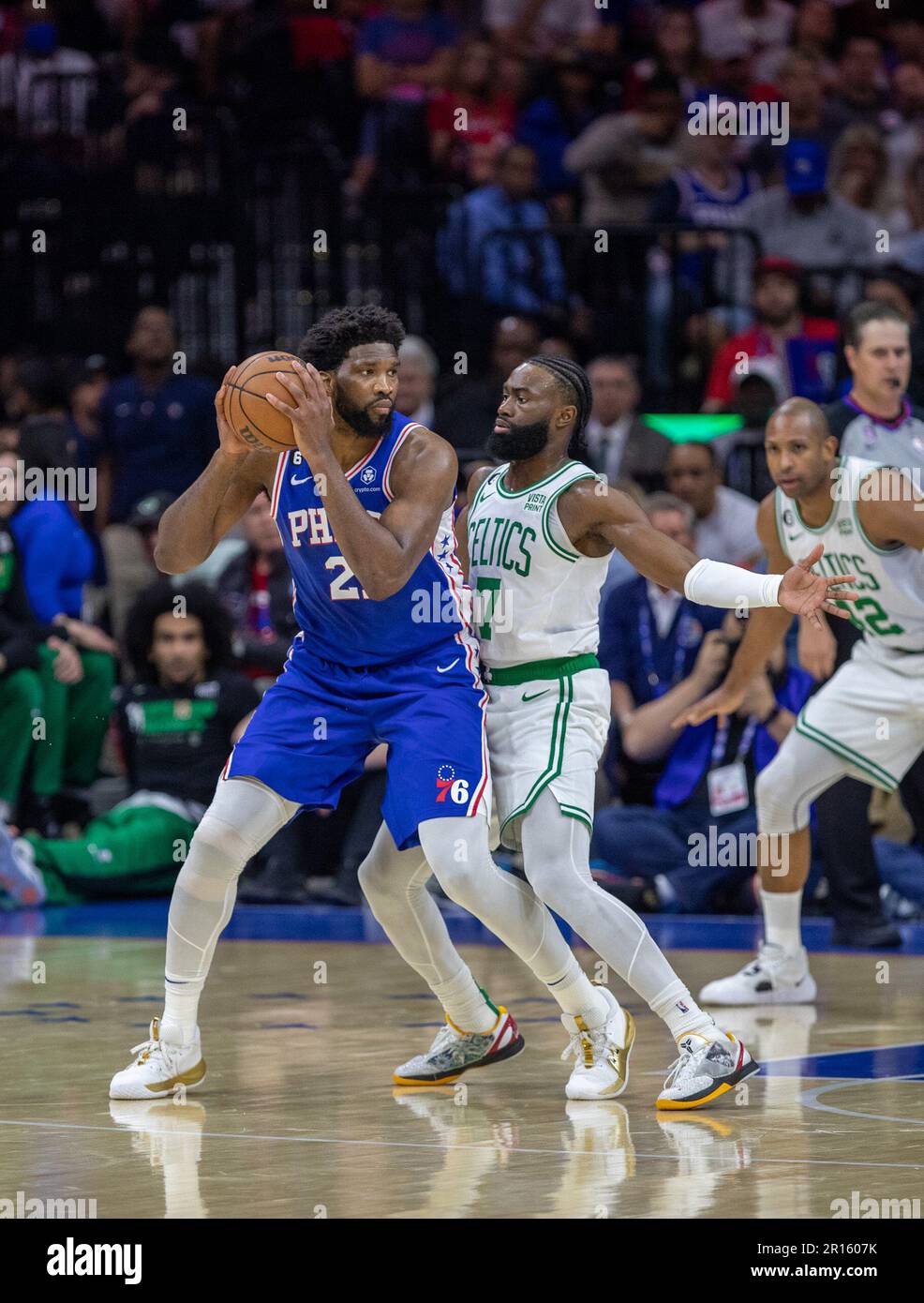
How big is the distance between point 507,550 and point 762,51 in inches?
366

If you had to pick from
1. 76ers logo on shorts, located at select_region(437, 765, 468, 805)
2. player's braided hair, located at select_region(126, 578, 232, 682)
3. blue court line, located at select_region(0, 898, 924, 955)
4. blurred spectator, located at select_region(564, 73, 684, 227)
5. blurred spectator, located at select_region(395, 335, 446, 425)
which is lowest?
blue court line, located at select_region(0, 898, 924, 955)

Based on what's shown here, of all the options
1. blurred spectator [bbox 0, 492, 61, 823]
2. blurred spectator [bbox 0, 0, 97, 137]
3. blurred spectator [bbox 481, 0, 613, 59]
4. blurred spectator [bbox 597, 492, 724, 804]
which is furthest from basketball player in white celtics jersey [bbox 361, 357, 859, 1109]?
blurred spectator [bbox 0, 0, 97, 137]

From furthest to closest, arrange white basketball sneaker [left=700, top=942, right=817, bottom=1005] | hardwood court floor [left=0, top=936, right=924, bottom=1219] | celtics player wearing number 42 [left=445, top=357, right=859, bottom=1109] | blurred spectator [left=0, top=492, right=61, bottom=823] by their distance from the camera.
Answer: blurred spectator [left=0, top=492, right=61, bottom=823], white basketball sneaker [left=700, top=942, right=817, bottom=1005], celtics player wearing number 42 [left=445, top=357, right=859, bottom=1109], hardwood court floor [left=0, top=936, right=924, bottom=1219]

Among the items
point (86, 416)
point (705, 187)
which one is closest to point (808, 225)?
point (705, 187)

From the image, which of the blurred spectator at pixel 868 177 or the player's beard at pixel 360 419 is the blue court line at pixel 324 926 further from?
the blurred spectator at pixel 868 177

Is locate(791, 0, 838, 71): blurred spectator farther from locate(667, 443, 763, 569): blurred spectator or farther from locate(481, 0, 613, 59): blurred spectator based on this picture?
locate(667, 443, 763, 569): blurred spectator

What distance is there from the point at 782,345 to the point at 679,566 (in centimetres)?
695

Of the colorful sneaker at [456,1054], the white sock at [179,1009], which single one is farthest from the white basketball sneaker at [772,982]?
the white sock at [179,1009]

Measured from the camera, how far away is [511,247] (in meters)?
13.5

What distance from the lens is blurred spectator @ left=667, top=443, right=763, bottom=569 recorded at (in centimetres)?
1117

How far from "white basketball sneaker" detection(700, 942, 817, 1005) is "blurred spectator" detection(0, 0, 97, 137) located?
9311mm

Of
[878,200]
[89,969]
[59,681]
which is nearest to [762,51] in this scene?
[878,200]

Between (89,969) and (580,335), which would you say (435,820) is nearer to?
(89,969)

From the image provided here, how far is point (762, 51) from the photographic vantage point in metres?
14.6
